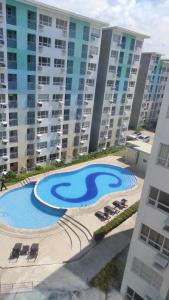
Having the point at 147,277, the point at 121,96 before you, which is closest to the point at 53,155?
the point at 121,96

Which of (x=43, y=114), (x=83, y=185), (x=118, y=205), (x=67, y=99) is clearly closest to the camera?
(x=118, y=205)

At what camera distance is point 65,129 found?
151ft

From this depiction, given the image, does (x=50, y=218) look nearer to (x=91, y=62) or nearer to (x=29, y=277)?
(x=29, y=277)

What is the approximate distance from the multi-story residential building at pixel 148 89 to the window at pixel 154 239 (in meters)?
58.7

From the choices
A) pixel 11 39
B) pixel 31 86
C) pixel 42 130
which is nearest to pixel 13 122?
pixel 42 130

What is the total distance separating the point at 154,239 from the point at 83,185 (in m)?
23.3

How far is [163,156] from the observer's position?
15477 mm

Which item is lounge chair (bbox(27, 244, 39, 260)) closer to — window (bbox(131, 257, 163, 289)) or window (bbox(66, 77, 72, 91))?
window (bbox(131, 257, 163, 289))

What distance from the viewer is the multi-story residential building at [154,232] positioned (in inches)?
604

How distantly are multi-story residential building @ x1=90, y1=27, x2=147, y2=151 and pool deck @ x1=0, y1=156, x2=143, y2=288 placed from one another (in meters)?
22.4

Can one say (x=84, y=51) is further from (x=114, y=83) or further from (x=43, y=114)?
(x=43, y=114)

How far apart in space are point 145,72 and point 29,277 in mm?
60693

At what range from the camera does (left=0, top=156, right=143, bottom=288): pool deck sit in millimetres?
23375

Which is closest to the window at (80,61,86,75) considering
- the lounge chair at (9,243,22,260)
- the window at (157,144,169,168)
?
the lounge chair at (9,243,22,260)
